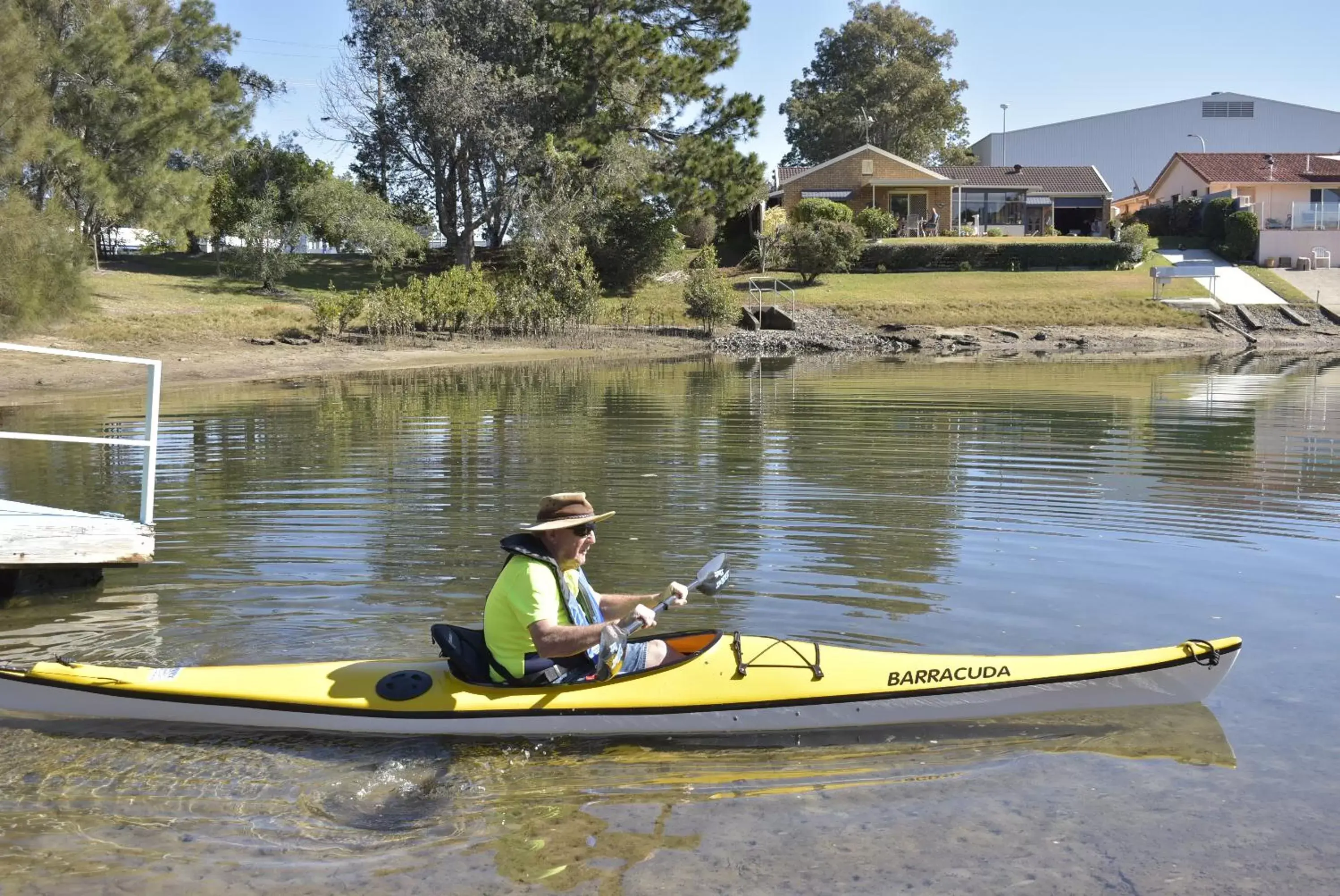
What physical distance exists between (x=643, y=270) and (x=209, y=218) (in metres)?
15.4

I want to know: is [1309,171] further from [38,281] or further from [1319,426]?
[38,281]

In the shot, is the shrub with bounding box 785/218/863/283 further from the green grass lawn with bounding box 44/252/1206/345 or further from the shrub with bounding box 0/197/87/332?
the shrub with bounding box 0/197/87/332

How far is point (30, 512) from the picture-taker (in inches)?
376

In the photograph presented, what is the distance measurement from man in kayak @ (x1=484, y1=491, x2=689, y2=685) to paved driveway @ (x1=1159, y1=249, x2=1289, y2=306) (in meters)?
40.1

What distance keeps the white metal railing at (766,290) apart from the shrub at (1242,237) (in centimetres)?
1879

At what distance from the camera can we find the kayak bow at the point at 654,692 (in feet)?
20.6

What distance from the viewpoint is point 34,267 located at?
1035 inches

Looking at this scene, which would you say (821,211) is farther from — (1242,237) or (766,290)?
(1242,237)

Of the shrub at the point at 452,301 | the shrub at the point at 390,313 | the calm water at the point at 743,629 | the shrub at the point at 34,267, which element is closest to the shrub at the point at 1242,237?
the shrub at the point at 452,301

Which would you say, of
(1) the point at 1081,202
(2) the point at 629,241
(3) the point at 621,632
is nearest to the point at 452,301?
(2) the point at 629,241

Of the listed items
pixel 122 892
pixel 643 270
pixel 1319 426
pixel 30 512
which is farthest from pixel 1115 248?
pixel 122 892

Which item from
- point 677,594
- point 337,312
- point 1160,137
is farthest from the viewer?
point 1160,137

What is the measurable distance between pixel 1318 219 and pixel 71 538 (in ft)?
170

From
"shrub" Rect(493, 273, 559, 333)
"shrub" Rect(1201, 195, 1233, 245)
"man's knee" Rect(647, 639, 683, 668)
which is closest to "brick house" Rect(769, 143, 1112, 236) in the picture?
"shrub" Rect(1201, 195, 1233, 245)
